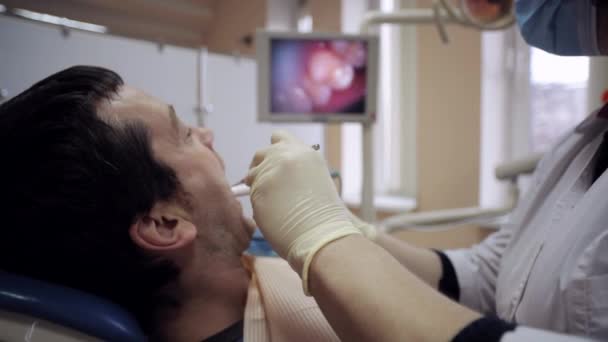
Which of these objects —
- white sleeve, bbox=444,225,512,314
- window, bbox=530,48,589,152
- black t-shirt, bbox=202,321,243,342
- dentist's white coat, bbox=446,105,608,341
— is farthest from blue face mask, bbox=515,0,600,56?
window, bbox=530,48,589,152

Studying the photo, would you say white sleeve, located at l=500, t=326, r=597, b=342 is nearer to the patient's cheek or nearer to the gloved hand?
the gloved hand

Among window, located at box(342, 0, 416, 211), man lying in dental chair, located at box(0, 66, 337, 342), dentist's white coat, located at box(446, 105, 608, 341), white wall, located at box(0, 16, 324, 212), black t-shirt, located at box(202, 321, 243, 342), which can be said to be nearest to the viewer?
dentist's white coat, located at box(446, 105, 608, 341)

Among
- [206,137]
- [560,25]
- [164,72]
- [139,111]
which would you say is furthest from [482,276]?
[164,72]

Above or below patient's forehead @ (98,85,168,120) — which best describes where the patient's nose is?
below

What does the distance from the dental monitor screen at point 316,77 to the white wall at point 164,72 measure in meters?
0.12

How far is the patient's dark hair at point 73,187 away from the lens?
0.67 m

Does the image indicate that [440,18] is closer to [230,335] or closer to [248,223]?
[248,223]

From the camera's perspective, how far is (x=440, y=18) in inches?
58.1

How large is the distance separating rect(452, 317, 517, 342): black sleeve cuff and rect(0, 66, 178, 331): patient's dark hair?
0.53 m

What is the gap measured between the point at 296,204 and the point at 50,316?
1.30 feet

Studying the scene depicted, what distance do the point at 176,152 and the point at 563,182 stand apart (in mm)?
727

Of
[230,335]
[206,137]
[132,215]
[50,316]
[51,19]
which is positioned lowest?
[230,335]

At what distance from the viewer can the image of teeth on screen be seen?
56.1 inches

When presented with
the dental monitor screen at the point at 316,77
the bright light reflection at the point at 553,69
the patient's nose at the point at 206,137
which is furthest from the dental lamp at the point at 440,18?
the patient's nose at the point at 206,137
